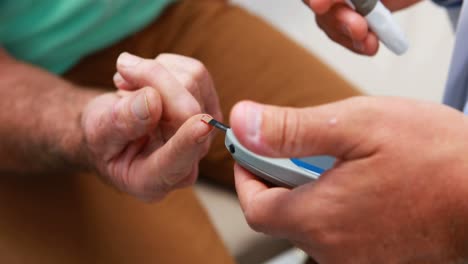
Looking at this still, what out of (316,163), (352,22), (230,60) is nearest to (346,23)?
(352,22)

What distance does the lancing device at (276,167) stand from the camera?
0.38m

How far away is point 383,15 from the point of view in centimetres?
50

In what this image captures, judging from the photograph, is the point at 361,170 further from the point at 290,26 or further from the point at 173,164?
the point at 290,26

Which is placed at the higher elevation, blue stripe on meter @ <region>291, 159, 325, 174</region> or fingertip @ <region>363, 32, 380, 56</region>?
fingertip @ <region>363, 32, 380, 56</region>

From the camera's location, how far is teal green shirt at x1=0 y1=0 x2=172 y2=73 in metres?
0.67

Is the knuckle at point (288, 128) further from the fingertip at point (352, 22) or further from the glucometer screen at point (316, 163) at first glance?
the fingertip at point (352, 22)

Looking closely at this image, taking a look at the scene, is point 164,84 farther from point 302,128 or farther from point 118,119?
point 302,128

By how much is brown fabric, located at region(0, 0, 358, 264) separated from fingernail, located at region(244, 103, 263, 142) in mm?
347

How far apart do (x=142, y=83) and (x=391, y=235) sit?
26cm

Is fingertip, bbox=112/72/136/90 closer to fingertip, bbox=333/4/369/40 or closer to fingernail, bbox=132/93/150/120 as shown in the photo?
fingernail, bbox=132/93/150/120

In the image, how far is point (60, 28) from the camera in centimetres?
69

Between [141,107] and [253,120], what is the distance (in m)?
0.17

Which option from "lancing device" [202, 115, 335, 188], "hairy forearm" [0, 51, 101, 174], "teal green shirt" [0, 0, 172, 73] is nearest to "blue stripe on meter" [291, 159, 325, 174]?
"lancing device" [202, 115, 335, 188]

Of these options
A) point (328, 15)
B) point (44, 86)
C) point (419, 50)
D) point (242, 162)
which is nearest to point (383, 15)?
point (328, 15)
